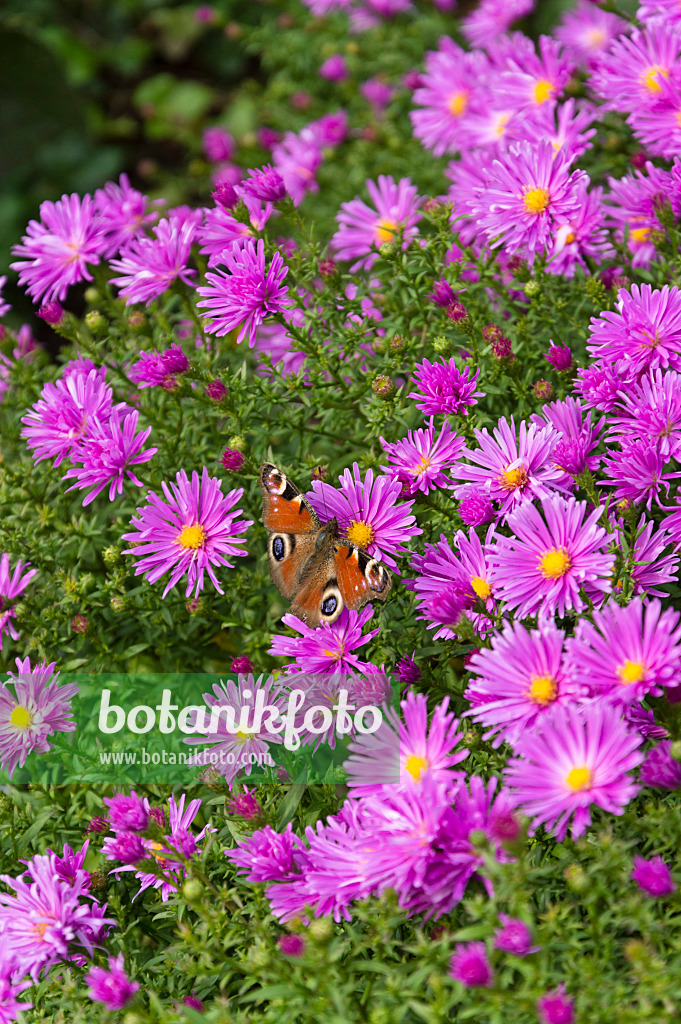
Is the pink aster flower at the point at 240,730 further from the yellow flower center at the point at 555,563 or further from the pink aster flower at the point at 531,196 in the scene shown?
the pink aster flower at the point at 531,196

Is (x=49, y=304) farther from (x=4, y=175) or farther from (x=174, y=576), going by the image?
(x=4, y=175)

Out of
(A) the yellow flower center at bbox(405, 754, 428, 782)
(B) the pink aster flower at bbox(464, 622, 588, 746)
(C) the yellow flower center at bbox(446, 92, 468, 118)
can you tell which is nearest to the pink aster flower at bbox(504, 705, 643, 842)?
(B) the pink aster flower at bbox(464, 622, 588, 746)

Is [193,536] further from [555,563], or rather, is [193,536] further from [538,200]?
[538,200]

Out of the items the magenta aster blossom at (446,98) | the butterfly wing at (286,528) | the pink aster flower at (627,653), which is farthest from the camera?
the magenta aster blossom at (446,98)

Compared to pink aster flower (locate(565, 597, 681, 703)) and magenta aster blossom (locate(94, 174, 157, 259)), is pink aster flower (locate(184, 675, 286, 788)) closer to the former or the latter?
pink aster flower (locate(565, 597, 681, 703))

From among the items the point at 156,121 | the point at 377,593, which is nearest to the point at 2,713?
the point at 377,593

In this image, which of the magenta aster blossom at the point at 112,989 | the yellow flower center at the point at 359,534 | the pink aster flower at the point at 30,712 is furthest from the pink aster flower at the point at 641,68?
the magenta aster blossom at the point at 112,989
